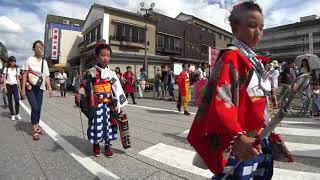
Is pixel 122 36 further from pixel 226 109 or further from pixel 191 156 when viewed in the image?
pixel 226 109

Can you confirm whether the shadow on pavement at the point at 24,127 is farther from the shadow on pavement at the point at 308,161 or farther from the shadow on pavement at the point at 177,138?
the shadow on pavement at the point at 308,161

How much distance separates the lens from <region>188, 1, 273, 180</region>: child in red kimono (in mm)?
1940

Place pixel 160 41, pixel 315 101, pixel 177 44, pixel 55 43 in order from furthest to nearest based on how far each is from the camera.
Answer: pixel 55 43 < pixel 177 44 < pixel 160 41 < pixel 315 101

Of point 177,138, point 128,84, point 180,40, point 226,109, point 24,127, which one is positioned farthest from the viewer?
point 180,40

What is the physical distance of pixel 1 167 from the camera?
4.84 m

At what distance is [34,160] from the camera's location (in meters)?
5.24

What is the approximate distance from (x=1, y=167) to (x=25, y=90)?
2.48 meters

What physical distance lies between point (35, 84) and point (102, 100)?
232cm

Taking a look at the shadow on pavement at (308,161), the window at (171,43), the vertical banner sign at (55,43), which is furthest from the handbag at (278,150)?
the vertical banner sign at (55,43)

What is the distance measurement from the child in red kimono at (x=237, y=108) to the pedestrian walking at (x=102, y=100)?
11.0ft

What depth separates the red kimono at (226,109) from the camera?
1961 mm

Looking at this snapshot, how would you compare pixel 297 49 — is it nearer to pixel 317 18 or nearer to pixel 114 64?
pixel 317 18

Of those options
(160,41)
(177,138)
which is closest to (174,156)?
(177,138)

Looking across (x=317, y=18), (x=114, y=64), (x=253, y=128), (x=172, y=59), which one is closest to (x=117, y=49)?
(x=114, y=64)
